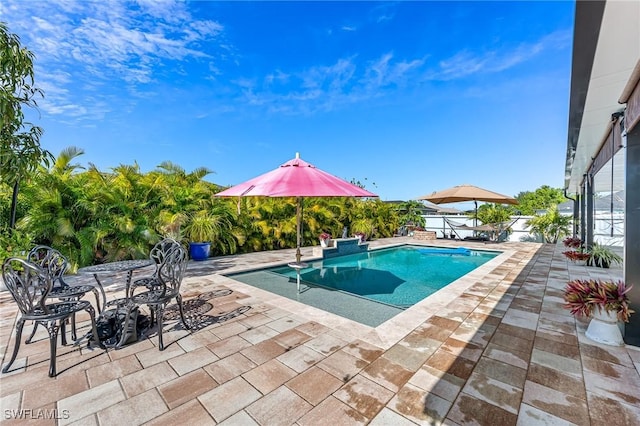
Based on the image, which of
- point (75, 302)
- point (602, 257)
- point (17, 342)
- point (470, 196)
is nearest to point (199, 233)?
point (75, 302)

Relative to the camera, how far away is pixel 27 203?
653cm

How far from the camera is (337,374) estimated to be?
255cm

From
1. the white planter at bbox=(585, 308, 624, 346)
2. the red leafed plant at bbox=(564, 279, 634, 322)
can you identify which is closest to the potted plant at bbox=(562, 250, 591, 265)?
the red leafed plant at bbox=(564, 279, 634, 322)

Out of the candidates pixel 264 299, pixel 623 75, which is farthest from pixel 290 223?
pixel 623 75


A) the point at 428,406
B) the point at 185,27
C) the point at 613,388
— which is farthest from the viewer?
the point at 185,27

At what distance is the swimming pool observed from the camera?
5023 mm

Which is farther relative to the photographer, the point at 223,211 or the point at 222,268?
the point at 223,211

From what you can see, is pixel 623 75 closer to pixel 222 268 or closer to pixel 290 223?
pixel 222 268

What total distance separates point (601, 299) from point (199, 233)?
9.36 meters

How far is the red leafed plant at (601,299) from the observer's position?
316 cm

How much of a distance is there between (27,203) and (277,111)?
14.0 m

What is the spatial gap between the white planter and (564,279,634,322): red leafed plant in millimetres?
55

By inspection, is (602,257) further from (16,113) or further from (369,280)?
(16,113)

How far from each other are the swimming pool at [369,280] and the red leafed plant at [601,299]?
7.67 feet
